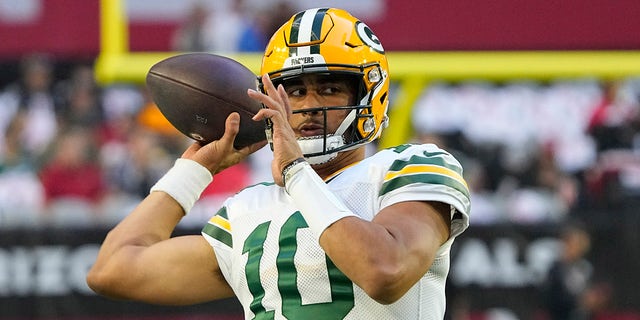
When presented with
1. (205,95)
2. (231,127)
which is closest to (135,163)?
(205,95)

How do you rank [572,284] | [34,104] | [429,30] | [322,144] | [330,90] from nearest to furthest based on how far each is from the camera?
1. [322,144]
2. [330,90]
3. [572,284]
4. [34,104]
5. [429,30]

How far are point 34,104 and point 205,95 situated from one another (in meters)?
6.04

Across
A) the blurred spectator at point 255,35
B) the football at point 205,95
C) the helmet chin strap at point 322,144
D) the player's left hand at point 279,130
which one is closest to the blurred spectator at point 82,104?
the blurred spectator at point 255,35

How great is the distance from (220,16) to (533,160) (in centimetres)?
244

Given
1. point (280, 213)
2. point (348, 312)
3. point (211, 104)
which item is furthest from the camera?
point (211, 104)

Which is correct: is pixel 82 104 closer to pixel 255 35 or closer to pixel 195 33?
pixel 195 33

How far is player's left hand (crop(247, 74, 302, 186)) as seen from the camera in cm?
269

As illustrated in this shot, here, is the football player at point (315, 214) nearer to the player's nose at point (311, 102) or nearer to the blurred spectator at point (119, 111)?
the player's nose at point (311, 102)

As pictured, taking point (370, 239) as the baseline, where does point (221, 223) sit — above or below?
below

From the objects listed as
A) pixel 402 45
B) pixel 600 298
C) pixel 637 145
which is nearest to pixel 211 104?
pixel 600 298

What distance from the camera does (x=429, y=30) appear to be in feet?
34.8

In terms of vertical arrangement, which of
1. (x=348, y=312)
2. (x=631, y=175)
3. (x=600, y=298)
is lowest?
(x=600, y=298)

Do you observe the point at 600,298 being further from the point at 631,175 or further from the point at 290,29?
the point at 290,29

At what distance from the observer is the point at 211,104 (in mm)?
3326
